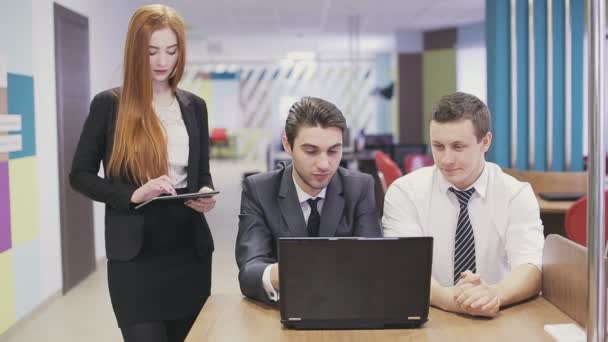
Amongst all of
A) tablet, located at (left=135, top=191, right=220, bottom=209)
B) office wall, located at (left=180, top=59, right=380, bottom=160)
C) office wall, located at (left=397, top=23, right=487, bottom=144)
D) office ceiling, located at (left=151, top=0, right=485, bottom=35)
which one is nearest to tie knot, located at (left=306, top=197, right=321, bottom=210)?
tablet, located at (left=135, top=191, right=220, bottom=209)

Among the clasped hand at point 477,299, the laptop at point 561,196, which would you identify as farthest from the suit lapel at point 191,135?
the laptop at point 561,196

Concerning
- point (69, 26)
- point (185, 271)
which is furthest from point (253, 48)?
point (185, 271)

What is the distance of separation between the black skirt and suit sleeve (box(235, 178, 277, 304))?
0.30 meters

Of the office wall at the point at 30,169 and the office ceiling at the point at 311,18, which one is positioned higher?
the office ceiling at the point at 311,18

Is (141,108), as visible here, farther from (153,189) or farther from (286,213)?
(286,213)

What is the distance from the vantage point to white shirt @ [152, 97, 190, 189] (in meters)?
2.44

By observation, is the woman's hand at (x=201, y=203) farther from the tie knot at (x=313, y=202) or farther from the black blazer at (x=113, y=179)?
the tie knot at (x=313, y=202)

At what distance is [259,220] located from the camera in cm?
222

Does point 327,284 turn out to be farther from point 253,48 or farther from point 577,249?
point 253,48

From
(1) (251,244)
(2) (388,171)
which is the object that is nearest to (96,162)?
(1) (251,244)

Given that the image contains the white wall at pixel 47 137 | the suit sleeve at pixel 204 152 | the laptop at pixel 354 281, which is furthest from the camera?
the white wall at pixel 47 137

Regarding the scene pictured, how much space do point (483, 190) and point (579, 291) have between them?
0.60 m

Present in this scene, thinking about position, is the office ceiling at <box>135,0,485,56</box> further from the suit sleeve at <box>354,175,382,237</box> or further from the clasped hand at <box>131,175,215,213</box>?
the suit sleeve at <box>354,175,382,237</box>

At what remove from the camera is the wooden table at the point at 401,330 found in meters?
1.78
